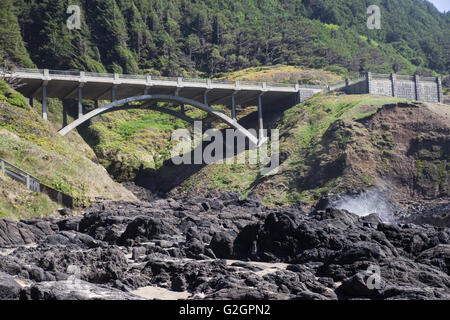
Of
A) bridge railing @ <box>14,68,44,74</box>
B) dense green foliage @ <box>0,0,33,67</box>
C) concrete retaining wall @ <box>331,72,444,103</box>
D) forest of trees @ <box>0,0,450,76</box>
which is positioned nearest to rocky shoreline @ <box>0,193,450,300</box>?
bridge railing @ <box>14,68,44,74</box>

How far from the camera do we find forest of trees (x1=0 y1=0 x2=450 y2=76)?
8706 cm

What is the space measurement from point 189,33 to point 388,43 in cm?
5745

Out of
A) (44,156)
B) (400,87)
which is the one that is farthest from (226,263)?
(400,87)

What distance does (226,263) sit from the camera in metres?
18.0

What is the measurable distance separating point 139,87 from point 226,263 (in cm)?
4218

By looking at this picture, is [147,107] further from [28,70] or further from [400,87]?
[400,87]

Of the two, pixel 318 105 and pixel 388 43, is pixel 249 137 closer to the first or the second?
pixel 318 105

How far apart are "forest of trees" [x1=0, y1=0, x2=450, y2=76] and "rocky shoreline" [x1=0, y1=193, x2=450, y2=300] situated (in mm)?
56917

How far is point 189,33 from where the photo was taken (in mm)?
115812

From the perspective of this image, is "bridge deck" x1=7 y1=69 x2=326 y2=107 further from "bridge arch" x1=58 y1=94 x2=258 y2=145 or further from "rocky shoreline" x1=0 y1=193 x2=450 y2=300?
"rocky shoreline" x1=0 y1=193 x2=450 y2=300

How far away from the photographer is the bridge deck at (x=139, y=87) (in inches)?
2061

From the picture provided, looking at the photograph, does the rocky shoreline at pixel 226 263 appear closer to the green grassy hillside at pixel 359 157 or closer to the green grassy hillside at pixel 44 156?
the green grassy hillside at pixel 44 156

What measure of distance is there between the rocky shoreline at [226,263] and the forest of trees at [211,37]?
187ft
